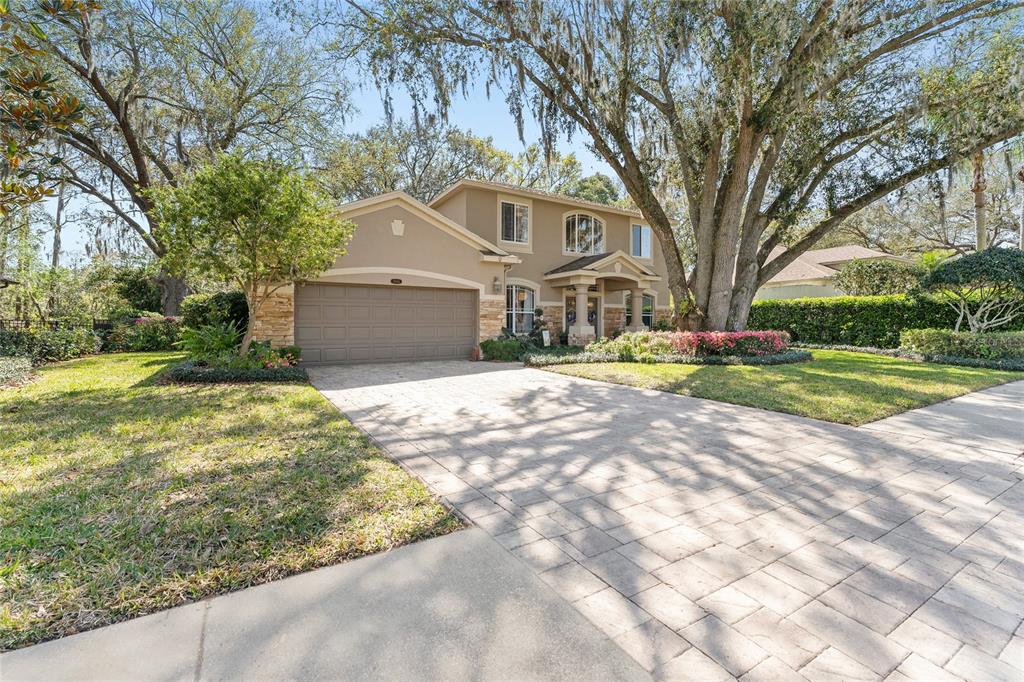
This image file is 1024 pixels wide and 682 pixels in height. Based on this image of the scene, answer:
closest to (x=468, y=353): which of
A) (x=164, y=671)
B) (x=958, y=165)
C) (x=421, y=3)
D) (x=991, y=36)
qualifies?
(x=421, y=3)

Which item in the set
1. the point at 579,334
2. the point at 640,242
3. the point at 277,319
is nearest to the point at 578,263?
the point at 579,334

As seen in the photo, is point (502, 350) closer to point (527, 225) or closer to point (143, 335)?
point (527, 225)

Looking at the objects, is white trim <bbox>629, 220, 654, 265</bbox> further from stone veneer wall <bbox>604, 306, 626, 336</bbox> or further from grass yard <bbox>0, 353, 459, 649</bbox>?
grass yard <bbox>0, 353, 459, 649</bbox>

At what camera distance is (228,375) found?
8219 millimetres

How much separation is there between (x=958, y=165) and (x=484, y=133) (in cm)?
1801

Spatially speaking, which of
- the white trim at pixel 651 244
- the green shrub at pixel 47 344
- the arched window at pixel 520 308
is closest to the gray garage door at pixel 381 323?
Result: the arched window at pixel 520 308

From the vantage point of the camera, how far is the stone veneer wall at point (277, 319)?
10.4 metres

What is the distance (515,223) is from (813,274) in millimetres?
16878

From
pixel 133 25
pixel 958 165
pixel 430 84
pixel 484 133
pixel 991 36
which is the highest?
pixel 484 133

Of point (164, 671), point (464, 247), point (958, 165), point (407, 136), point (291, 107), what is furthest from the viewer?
point (407, 136)

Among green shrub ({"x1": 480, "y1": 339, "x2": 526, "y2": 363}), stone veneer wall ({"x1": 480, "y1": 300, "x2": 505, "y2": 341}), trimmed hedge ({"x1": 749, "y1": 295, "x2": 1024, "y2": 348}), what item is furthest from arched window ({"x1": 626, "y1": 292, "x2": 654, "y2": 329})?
green shrub ({"x1": 480, "y1": 339, "x2": 526, "y2": 363})

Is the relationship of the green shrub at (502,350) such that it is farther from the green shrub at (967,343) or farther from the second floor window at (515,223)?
the green shrub at (967,343)

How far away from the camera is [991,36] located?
33.1 ft

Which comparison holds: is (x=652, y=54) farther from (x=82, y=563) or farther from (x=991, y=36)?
(x=82, y=563)
